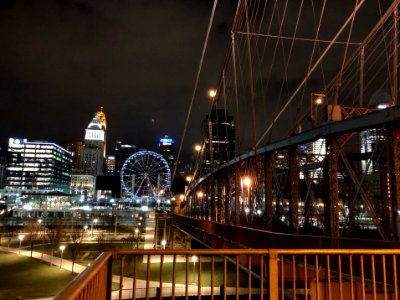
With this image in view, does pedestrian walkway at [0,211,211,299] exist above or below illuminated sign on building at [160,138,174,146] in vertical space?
below

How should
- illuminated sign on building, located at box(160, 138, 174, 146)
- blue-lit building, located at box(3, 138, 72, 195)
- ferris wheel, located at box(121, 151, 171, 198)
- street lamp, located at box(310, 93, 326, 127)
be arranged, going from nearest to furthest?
street lamp, located at box(310, 93, 326, 127), ferris wheel, located at box(121, 151, 171, 198), illuminated sign on building, located at box(160, 138, 174, 146), blue-lit building, located at box(3, 138, 72, 195)

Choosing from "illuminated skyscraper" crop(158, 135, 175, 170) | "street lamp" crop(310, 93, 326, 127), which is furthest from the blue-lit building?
"street lamp" crop(310, 93, 326, 127)

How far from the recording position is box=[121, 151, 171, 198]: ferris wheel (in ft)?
256

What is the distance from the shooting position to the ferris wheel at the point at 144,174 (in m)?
78.1

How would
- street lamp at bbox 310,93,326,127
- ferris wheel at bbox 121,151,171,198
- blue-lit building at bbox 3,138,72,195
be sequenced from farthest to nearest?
blue-lit building at bbox 3,138,72,195, ferris wheel at bbox 121,151,171,198, street lamp at bbox 310,93,326,127

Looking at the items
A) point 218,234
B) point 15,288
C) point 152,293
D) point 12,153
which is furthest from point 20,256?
point 12,153

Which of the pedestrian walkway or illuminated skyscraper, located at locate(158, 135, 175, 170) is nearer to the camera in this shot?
the pedestrian walkway

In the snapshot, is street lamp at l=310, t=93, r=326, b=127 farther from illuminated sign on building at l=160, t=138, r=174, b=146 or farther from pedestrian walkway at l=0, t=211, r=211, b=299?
illuminated sign on building at l=160, t=138, r=174, b=146

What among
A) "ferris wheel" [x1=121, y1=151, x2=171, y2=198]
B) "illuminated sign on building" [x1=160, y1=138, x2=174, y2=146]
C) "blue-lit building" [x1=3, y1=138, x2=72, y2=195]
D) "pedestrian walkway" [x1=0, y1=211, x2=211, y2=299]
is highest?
"illuminated sign on building" [x1=160, y1=138, x2=174, y2=146]

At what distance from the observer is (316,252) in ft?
15.5

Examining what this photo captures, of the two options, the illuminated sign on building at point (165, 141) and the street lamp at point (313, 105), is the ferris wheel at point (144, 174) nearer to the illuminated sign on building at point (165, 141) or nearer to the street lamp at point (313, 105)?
the street lamp at point (313, 105)

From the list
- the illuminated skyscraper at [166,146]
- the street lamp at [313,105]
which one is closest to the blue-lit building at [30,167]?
the illuminated skyscraper at [166,146]

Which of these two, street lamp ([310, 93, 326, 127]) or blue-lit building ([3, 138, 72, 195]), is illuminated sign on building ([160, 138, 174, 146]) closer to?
blue-lit building ([3, 138, 72, 195])

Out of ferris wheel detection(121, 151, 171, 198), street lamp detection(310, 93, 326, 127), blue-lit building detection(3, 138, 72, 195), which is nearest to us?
street lamp detection(310, 93, 326, 127)
